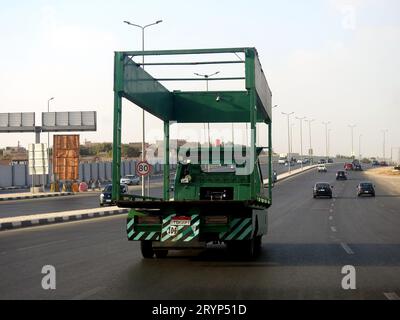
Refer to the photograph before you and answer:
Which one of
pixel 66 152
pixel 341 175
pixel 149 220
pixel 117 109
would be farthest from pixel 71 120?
pixel 117 109

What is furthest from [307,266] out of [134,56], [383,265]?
[134,56]

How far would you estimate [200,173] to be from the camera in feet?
50.2

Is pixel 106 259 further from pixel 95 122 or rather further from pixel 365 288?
pixel 95 122

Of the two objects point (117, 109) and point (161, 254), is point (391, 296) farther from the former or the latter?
point (161, 254)

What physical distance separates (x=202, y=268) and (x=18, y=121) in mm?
62661

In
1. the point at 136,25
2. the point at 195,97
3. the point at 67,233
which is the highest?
the point at 136,25

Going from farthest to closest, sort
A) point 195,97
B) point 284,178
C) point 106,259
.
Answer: point 284,178 < point 195,97 < point 106,259

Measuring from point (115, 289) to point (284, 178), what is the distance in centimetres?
8419

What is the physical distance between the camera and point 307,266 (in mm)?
13094

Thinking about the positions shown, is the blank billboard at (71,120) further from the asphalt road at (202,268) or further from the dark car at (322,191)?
Answer: the asphalt road at (202,268)

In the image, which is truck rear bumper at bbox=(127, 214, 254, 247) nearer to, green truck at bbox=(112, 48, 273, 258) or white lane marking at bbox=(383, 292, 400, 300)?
green truck at bbox=(112, 48, 273, 258)


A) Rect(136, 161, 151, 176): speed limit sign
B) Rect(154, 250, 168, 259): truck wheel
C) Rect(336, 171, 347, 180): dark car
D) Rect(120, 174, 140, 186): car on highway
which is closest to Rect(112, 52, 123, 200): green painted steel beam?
Rect(154, 250, 168, 259): truck wheel

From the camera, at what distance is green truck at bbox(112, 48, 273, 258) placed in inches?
515

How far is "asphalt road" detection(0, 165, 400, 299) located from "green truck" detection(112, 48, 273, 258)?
573 millimetres
